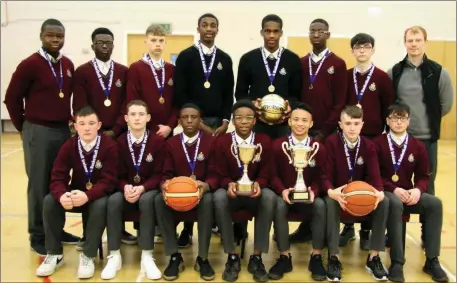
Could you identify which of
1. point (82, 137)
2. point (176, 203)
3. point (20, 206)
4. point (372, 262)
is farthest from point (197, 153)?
point (20, 206)

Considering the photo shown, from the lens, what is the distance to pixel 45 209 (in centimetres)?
396

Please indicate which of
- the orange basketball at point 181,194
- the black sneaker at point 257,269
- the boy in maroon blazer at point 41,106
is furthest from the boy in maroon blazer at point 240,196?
the boy in maroon blazer at point 41,106

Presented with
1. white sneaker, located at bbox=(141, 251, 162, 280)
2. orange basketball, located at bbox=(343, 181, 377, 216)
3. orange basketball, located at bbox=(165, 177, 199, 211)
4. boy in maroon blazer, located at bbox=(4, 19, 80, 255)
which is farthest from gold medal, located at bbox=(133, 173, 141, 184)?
orange basketball, located at bbox=(343, 181, 377, 216)

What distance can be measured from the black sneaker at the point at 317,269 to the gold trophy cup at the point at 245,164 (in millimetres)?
831

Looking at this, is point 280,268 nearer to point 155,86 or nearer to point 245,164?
point 245,164

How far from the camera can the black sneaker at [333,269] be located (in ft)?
12.8

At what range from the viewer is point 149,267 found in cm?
394

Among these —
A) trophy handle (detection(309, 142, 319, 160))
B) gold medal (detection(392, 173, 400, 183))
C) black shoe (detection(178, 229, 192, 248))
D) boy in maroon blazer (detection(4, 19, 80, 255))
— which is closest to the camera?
trophy handle (detection(309, 142, 319, 160))

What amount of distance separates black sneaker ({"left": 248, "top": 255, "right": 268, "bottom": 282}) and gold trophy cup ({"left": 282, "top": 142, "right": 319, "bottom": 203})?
24.1 inches

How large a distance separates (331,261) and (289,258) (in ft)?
1.21

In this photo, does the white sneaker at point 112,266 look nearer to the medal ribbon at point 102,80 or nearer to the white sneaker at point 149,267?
the white sneaker at point 149,267

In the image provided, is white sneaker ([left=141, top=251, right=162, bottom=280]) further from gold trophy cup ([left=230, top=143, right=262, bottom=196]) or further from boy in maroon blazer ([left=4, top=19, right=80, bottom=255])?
boy in maroon blazer ([left=4, top=19, right=80, bottom=255])

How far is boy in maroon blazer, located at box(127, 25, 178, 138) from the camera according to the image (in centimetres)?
450

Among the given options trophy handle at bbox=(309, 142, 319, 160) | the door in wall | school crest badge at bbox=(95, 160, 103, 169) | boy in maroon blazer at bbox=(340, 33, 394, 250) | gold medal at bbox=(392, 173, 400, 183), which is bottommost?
gold medal at bbox=(392, 173, 400, 183)
